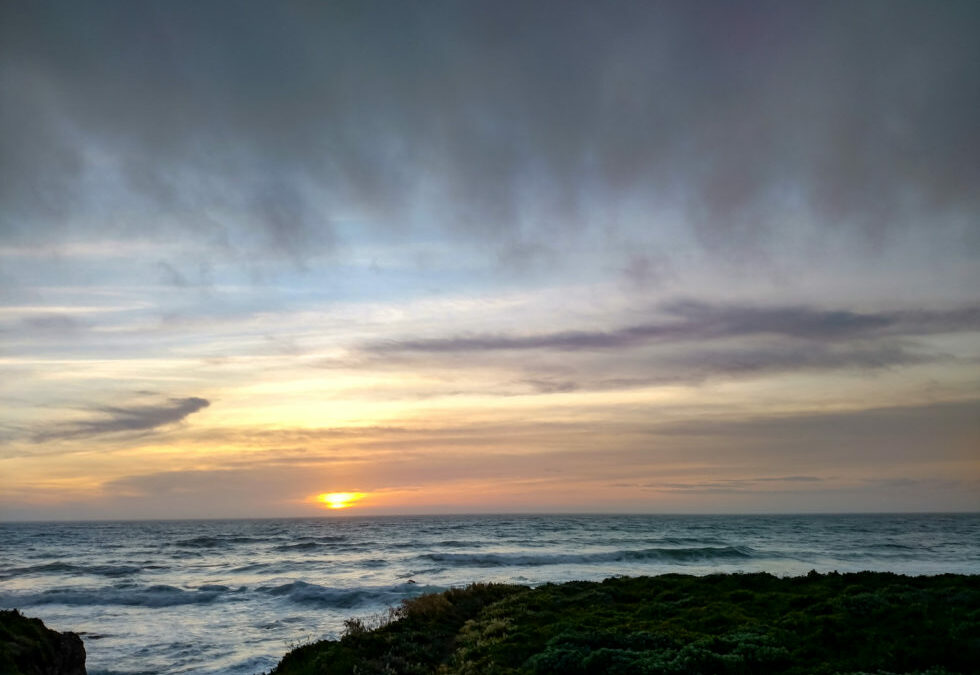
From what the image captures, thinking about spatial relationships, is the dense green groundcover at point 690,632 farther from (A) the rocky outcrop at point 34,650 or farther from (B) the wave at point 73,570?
(B) the wave at point 73,570

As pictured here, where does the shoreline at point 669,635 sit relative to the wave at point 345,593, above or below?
above

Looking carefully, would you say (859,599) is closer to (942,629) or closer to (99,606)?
(942,629)

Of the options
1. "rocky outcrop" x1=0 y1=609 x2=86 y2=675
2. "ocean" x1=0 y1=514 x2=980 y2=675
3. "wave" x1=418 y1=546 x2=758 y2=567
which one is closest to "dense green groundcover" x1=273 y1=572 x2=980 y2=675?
"rocky outcrop" x1=0 y1=609 x2=86 y2=675

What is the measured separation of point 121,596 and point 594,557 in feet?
128

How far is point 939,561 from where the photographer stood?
51031mm

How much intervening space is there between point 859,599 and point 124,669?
24.7 metres

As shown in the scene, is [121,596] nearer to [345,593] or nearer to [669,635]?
[345,593]

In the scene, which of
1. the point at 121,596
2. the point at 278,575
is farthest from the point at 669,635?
the point at 278,575

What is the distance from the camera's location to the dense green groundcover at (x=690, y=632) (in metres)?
13.3

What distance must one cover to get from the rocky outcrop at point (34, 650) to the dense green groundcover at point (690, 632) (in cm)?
523

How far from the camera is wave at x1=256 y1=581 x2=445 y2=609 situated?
121 ft

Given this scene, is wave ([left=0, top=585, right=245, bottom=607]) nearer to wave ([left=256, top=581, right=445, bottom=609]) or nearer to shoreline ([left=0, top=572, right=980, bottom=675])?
wave ([left=256, top=581, right=445, bottom=609])

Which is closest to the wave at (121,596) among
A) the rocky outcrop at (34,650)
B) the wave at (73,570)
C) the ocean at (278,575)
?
the ocean at (278,575)

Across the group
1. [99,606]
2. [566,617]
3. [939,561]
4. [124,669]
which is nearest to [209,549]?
[99,606]
